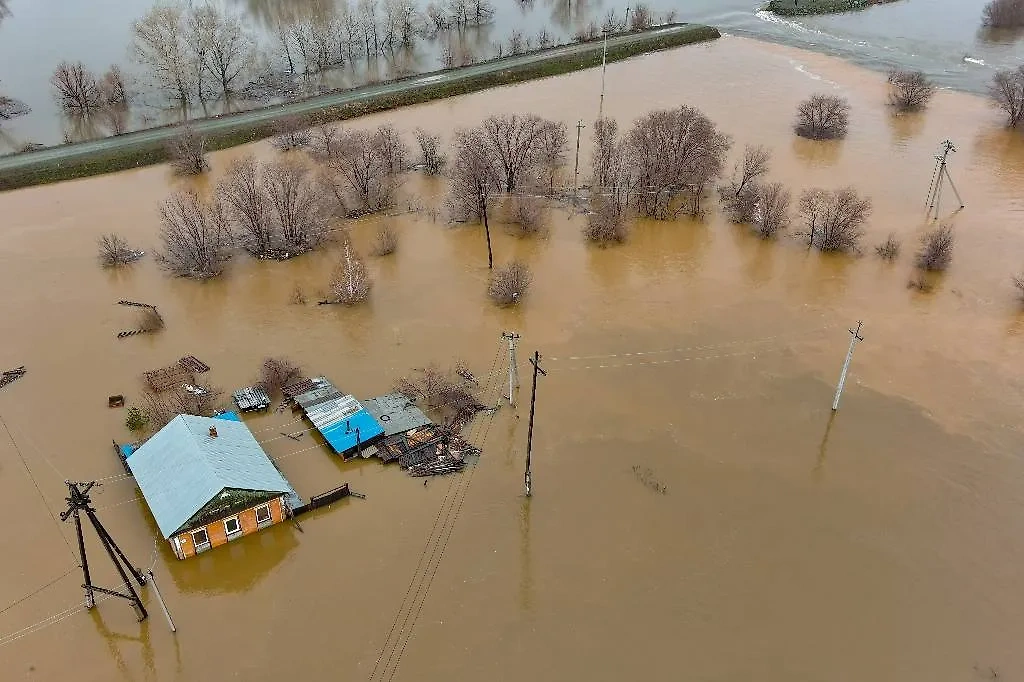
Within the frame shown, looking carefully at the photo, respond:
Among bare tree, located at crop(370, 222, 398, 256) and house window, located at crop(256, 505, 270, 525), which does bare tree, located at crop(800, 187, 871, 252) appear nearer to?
bare tree, located at crop(370, 222, 398, 256)

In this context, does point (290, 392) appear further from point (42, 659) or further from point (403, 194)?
point (403, 194)

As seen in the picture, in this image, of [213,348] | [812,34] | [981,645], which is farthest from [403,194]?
[812,34]

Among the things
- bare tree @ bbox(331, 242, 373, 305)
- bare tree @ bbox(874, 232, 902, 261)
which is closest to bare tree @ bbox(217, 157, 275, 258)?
bare tree @ bbox(331, 242, 373, 305)

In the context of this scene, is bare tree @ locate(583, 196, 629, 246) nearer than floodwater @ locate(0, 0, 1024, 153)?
Yes

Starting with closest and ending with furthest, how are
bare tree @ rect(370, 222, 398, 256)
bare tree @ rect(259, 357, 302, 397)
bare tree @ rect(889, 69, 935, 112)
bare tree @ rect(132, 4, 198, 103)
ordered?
bare tree @ rect(259, 357, 302, 397) < bare tree @ rect(370, 222, 398, 256) < bare tree @ rect(889, 69, 935, 112) < bare tree @ rect(132, 4, 198, 103)

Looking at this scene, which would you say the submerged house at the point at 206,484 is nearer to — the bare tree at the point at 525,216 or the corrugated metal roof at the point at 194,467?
the corrugated metal roof at the point at 194,467

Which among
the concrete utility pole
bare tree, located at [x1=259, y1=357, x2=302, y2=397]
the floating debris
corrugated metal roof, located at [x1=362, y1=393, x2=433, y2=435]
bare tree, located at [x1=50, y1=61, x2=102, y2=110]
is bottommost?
the concrete utility pole

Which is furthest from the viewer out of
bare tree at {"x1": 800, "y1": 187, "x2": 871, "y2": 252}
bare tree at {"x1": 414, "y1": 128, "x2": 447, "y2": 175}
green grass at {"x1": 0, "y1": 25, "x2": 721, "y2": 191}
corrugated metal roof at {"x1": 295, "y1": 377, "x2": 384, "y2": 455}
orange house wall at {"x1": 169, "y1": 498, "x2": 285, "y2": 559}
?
green grass at {"x1": 0, "y1": 25, "x2": 721, "y2": 191}
